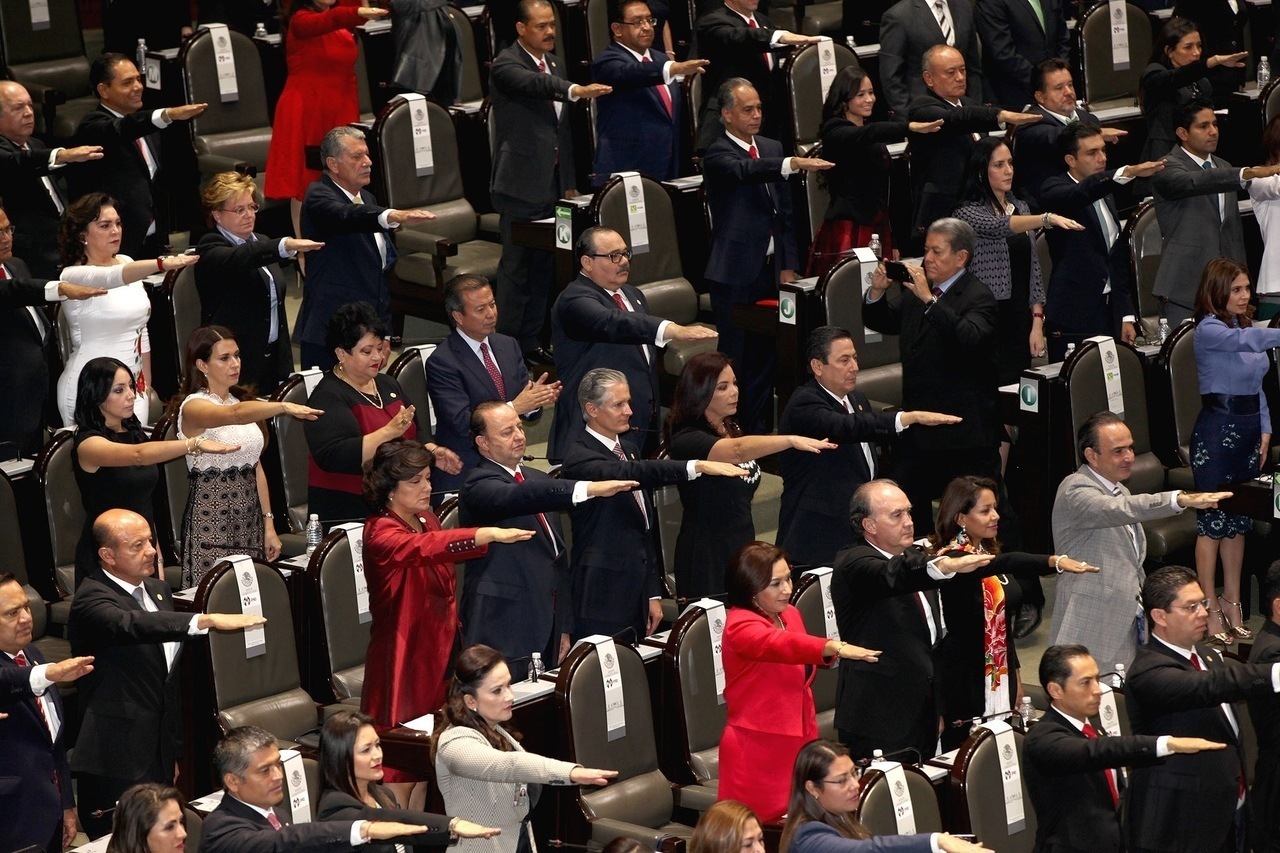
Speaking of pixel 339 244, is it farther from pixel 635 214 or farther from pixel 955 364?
pixel 955 364

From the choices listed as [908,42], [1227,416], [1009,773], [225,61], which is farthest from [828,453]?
[225,61]

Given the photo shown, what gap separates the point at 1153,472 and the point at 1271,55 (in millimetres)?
3228

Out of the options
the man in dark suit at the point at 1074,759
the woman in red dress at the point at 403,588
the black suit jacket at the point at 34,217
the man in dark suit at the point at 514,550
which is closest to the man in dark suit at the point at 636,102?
the black suit jacket at the point at 34,217

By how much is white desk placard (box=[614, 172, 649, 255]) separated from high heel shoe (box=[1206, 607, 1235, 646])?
2356 mm

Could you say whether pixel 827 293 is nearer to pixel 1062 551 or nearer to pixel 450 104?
pixel 1062 551

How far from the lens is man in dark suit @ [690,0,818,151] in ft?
28.0

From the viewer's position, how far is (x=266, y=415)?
5.94 metres

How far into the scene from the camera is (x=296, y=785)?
5.15 meters

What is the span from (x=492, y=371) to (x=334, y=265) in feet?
2.92

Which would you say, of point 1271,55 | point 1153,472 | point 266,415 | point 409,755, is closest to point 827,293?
point 1153,472

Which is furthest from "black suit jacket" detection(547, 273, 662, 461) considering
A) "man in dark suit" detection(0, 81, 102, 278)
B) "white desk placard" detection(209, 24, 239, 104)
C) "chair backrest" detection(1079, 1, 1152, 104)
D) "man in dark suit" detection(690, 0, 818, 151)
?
"chair backrest" detection(1079, 1, 1152, 104)

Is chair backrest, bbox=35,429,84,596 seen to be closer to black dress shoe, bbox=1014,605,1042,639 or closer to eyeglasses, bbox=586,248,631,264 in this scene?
eyeglasses, bbox=586,248,631,264

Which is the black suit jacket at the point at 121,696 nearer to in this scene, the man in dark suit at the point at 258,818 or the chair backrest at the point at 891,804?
the man in dark suit at the point at 258,818

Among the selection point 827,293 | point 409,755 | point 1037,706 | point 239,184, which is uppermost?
point 239,184
